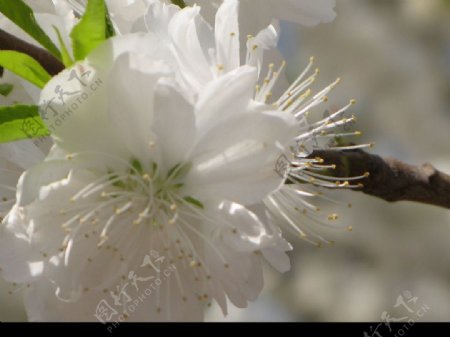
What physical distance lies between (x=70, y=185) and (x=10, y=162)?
0.16 meters

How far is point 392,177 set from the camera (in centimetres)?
116

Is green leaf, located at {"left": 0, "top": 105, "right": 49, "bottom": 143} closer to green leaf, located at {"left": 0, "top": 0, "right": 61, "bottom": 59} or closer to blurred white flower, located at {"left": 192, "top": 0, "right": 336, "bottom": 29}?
green leaf, located at {"left": 0, "top": 0, "right": 61, "bottom": 59}

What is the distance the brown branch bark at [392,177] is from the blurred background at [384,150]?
1.71m

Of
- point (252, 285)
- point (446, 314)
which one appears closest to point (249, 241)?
point (252, 285)

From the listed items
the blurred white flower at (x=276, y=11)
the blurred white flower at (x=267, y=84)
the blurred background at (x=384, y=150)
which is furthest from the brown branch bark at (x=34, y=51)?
the blurred background at (x=384, y=150)

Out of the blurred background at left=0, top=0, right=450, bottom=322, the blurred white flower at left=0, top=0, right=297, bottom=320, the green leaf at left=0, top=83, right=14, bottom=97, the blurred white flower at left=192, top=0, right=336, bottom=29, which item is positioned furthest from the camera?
the blurred background at left=0, top=0, right=450, bottom=322

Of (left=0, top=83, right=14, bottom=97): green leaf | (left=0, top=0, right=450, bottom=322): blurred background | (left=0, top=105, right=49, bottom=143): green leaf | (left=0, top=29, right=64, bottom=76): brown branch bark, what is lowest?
(left=0, top=0, right=450, bottom=322): blurred background

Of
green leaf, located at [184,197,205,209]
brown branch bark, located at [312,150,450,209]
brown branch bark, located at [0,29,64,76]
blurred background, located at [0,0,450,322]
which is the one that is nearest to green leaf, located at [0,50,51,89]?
A: brown branch bark, located at [0,29,64,76]

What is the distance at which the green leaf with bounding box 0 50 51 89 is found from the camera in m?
0.83

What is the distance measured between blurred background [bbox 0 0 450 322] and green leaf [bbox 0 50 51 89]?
85.0 inches

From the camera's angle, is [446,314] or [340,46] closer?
[446,314]

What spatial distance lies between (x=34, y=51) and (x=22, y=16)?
4 cm

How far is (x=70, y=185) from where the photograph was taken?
801mm
